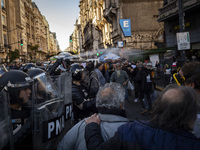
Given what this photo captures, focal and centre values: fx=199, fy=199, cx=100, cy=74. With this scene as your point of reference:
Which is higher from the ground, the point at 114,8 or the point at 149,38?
the point at 114,8

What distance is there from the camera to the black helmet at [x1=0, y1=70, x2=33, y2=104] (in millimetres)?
2242

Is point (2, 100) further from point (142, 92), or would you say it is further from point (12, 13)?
point (12, 13)

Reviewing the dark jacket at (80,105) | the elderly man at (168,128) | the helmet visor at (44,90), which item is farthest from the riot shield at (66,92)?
the elderly man at (168,128)

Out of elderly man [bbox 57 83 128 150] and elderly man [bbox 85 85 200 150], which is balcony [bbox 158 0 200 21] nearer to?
elderly man [bbox 57 83 128 150]

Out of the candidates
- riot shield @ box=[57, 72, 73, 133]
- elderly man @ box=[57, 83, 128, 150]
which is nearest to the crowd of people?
elderly man @ box=[57, 83, 128, 150]

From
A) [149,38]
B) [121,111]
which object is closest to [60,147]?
[121,111]

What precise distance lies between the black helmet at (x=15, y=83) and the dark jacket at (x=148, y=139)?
125cm

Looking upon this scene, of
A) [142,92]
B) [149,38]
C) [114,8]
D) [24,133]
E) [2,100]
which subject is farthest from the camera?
[114,8]

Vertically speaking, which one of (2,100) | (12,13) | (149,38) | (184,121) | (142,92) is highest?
(12,13)

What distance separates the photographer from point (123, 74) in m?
8.43

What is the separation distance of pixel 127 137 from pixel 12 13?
4981 centimetres

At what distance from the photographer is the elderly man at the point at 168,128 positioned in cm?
124

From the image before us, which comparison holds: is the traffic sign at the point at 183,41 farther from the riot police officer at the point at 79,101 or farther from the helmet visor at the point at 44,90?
the helmet visor at the point at 44,90

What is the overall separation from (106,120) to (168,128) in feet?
2.15
